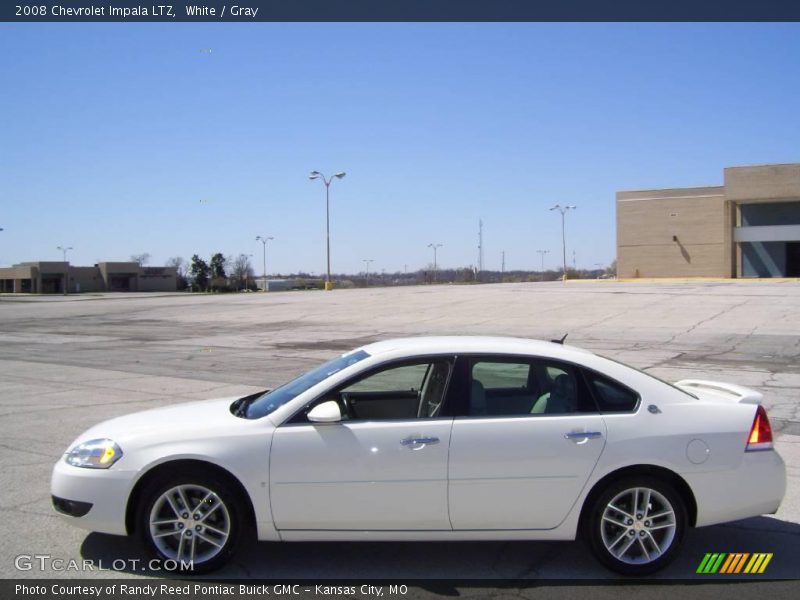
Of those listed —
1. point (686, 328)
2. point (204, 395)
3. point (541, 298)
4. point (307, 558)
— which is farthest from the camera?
point (541, 298)

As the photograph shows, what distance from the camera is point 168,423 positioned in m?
4.66

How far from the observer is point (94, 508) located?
14.3 ft

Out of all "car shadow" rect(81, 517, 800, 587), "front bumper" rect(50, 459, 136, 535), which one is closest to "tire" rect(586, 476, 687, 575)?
"car shadow" rect(81, 517, 800, 587)

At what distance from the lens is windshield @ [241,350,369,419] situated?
475 centimetres

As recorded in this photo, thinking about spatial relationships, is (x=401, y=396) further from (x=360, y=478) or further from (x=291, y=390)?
(x=360, y=478)

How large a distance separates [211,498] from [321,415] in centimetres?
83

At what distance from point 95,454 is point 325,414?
58.9 inches

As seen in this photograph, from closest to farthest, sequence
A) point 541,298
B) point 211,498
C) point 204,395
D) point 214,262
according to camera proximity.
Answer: point 211,498 → point 204,395 → point 541,298 → point 214,262

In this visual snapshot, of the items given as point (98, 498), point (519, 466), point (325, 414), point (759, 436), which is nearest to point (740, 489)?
point (759, 436)

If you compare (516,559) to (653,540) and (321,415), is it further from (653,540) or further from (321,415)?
(321,415)

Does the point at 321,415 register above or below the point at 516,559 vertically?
above

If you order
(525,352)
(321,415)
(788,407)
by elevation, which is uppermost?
(525,352)

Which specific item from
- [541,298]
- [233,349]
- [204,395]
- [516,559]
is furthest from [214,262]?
[516,559]

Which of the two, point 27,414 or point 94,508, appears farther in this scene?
point 27,414
